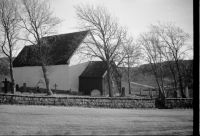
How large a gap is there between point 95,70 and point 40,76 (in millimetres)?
9309

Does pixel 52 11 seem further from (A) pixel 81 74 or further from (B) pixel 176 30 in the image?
(B) pixel 176 30

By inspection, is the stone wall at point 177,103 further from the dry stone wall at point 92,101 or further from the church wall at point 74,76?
the church wall at point 74,76

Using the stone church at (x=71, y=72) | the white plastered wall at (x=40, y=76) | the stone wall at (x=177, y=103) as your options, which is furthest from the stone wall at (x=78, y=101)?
the white plastered wall at (x=40, y=76)

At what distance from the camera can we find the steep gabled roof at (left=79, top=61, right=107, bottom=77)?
2070 cm

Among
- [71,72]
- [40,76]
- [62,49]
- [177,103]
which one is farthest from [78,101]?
[40,76]

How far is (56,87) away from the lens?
21484mm

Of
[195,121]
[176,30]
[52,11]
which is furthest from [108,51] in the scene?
[195,121]

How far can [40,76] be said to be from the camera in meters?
23.5

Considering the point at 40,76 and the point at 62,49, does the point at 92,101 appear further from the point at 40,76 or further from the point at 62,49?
the point at 40,76

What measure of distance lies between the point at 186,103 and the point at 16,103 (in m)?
14.2

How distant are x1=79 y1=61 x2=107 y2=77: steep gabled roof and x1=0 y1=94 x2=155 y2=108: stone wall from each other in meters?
8.49

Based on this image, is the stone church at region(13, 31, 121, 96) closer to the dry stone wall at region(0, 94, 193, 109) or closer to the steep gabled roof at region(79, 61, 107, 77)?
the steep gabled roof at region(79, 61, 107, 77)

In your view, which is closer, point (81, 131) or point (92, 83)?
point (81, 131)

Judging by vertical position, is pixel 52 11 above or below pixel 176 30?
above
